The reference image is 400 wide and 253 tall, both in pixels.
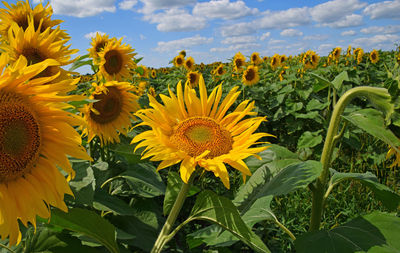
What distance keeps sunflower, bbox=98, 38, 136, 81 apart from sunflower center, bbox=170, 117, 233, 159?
67.9 inches

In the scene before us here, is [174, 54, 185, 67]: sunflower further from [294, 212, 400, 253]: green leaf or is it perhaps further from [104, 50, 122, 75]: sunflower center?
[294, 212, 400, 253]: green leaf

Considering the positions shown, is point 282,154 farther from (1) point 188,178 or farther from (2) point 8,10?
(2) point 8,10

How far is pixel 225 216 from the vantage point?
110 centimetres

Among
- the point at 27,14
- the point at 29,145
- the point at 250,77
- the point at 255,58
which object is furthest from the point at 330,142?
the point at 255,58

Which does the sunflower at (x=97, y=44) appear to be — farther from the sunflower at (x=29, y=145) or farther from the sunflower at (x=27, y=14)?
the sunflower at (x=29, y=145)

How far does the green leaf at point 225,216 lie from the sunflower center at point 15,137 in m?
0.55

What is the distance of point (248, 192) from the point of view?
145 centimetres

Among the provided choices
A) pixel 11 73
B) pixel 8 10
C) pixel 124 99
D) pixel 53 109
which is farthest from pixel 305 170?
pixel 8 10

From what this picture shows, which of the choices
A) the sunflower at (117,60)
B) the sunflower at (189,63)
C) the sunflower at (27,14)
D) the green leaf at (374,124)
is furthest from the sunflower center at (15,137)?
the sunflower at (189,63)

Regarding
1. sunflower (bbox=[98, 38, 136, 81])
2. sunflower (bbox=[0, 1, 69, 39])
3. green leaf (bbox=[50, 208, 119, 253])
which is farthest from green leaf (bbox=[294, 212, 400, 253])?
sunflower (bbox=[98, 38, 136, 81])

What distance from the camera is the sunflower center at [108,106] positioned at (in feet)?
7.46

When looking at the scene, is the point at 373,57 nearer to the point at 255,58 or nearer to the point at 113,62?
the point at 255,58

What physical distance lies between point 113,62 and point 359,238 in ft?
7.77

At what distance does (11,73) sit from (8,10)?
1651mm
